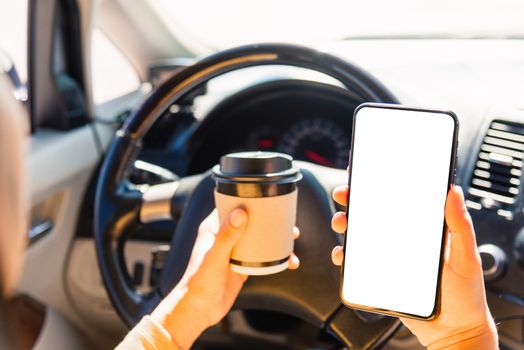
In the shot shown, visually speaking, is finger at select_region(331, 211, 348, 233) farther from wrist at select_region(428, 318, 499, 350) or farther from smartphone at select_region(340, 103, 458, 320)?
wrist at select_region(428, 318, 499, 350)

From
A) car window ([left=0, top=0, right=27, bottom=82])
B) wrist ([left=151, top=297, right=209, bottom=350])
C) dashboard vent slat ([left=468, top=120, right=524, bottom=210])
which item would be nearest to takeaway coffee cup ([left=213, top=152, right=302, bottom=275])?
Answer: wrist ([left=151, top=297, right=209, bottom=350])

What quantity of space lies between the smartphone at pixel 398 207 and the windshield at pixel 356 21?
71 centimetres

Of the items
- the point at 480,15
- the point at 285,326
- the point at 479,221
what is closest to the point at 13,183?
the point at 479,221

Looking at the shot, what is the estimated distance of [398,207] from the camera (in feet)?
2.77

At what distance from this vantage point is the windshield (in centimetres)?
170

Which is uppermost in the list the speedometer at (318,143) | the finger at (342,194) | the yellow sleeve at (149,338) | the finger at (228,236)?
the finger at (342,194)

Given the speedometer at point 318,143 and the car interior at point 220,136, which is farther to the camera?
the speedometer at point 318,143

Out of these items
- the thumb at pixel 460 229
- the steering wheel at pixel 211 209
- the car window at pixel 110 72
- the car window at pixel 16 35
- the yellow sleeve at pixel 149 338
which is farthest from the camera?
the car window at pixel 110 72

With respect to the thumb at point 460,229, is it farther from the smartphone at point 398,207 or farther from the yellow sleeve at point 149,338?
the yellow sleeve at point 149,338

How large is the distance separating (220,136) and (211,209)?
75 cm

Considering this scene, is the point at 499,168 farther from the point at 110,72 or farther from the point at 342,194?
the point at 110,72

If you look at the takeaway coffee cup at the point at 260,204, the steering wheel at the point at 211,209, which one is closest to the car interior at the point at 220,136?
the steering wheel at the point at 211,209

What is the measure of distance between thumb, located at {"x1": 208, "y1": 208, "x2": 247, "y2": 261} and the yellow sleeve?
13cm

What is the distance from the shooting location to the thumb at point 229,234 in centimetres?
85
